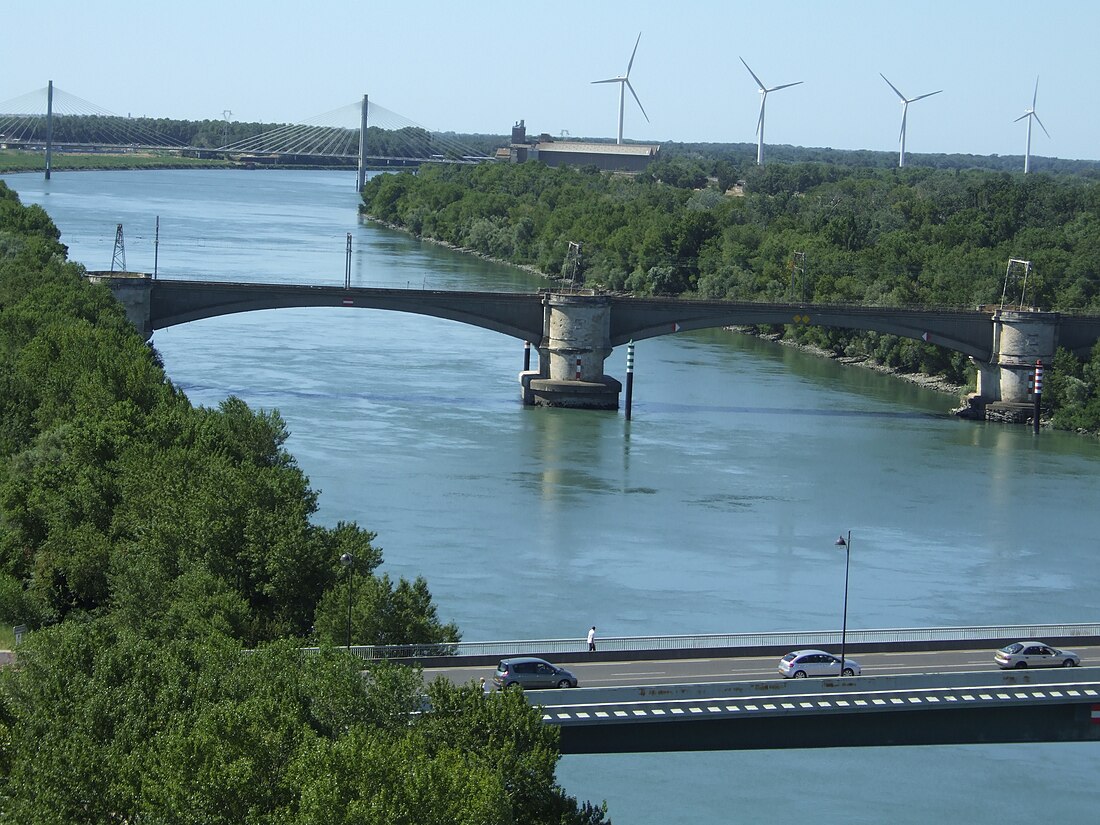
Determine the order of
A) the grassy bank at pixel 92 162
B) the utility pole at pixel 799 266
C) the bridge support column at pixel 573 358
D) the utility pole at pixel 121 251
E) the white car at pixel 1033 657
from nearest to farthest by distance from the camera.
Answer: the white car at pixel 1033 657, the bridge support column at pixel 573 358, the utility pole at pixel 121 251, the utility pole at pixel 799 266, the grassy bank at pixel 92 162

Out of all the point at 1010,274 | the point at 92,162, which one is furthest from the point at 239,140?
the point at 1010,274

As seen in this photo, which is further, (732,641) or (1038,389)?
(1038,389)

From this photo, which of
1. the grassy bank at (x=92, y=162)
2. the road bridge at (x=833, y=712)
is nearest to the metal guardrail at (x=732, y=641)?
the road bridge at (x=833, y=712)

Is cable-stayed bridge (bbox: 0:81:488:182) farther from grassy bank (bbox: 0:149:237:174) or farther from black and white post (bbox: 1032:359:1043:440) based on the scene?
black and white post (bbox: 1032:359:1043:440)

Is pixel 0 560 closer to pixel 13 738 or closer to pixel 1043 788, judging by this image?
pixel 13 738

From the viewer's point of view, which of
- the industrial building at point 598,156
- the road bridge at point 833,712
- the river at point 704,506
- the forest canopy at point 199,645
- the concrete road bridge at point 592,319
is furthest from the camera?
the industrial building at point 598,156

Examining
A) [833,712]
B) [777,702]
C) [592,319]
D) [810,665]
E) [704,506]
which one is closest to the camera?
[833,712]

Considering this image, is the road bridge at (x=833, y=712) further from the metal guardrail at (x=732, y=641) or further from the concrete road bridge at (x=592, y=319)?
the concrete road bridge at (x=592, y=319)

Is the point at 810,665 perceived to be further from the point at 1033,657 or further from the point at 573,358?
the point at 573,358

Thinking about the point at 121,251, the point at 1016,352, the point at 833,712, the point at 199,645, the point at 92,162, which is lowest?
the point at 833,712
